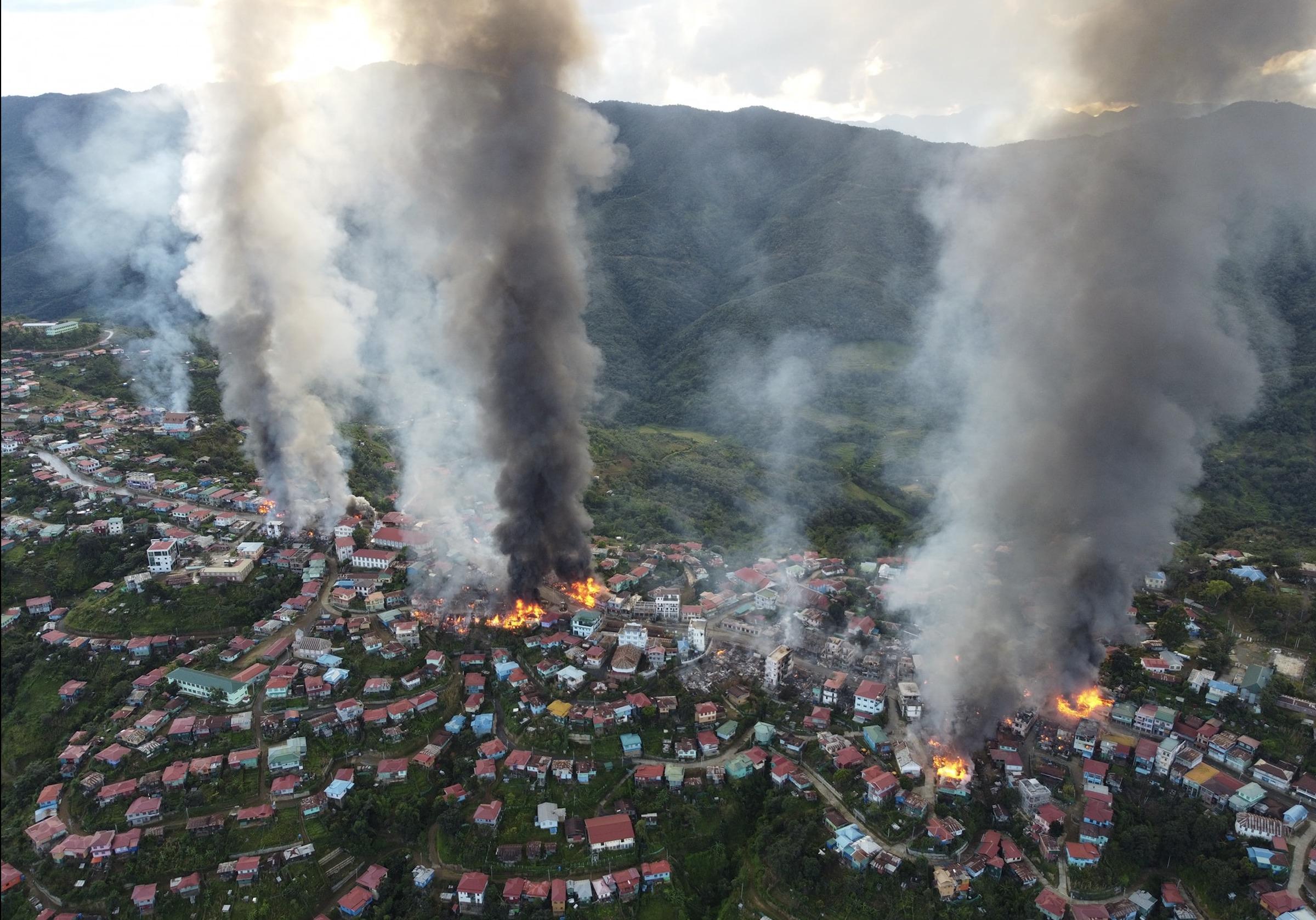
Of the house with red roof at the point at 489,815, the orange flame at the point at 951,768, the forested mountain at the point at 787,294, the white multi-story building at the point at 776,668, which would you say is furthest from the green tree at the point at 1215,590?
the house with red roof at the point at 489,815

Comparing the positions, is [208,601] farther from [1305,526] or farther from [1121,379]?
[1305,526]

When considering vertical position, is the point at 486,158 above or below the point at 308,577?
above

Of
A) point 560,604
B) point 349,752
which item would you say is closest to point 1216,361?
point 560,604

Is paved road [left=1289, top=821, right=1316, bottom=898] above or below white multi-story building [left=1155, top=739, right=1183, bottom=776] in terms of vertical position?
below

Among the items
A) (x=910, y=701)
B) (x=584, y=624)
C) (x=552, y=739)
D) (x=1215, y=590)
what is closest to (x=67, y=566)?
(x=584, y=624)

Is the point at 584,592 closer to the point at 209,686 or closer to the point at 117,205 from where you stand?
the point at 209,686

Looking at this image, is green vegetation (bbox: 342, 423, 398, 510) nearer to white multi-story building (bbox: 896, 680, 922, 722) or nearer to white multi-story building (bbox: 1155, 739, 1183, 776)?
white multi-story building (bbox: 896, 680, 922, 722)

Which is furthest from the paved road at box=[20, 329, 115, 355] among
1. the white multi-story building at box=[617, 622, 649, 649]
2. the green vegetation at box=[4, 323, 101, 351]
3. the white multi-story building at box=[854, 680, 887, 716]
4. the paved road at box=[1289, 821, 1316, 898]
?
the paved road at box=[1289, 821, 1316, 898]
